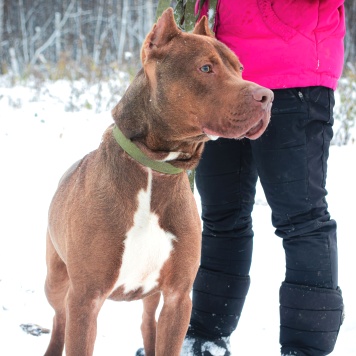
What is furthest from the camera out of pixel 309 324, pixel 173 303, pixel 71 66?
pixel 71 66

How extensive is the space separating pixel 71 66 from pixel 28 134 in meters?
3.37

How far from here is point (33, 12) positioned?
1742 centimetres

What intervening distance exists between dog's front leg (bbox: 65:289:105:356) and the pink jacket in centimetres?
117

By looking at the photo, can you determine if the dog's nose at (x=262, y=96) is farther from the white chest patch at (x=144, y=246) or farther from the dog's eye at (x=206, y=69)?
the white chest patch at (x=144, y=246)

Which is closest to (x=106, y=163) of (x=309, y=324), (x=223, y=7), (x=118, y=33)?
(x=223, y=7)

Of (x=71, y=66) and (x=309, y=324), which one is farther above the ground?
(x=71, y=66)

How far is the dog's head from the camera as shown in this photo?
8.02 feet

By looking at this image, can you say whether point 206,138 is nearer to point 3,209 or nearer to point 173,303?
Answer: point 173,303

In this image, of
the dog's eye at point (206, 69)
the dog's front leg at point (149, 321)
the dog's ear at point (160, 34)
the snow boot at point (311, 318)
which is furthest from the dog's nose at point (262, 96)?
the dog's front leg at point (149, 321)

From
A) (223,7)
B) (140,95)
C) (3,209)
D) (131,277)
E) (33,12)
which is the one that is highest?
(33,12)

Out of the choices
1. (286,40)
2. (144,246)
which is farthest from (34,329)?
(286,40)

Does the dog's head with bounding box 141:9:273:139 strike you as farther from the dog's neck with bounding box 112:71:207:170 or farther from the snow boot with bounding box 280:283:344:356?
the snow boot with bounding box 280:283:344:356

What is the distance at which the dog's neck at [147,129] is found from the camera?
8.77 ft

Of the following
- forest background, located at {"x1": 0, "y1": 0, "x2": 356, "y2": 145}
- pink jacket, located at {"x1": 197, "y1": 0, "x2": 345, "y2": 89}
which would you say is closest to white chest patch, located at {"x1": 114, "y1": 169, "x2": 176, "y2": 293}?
pink jacket, located at {"x1": 197, "y1": 0, "x2": 345, "y2": 89}
